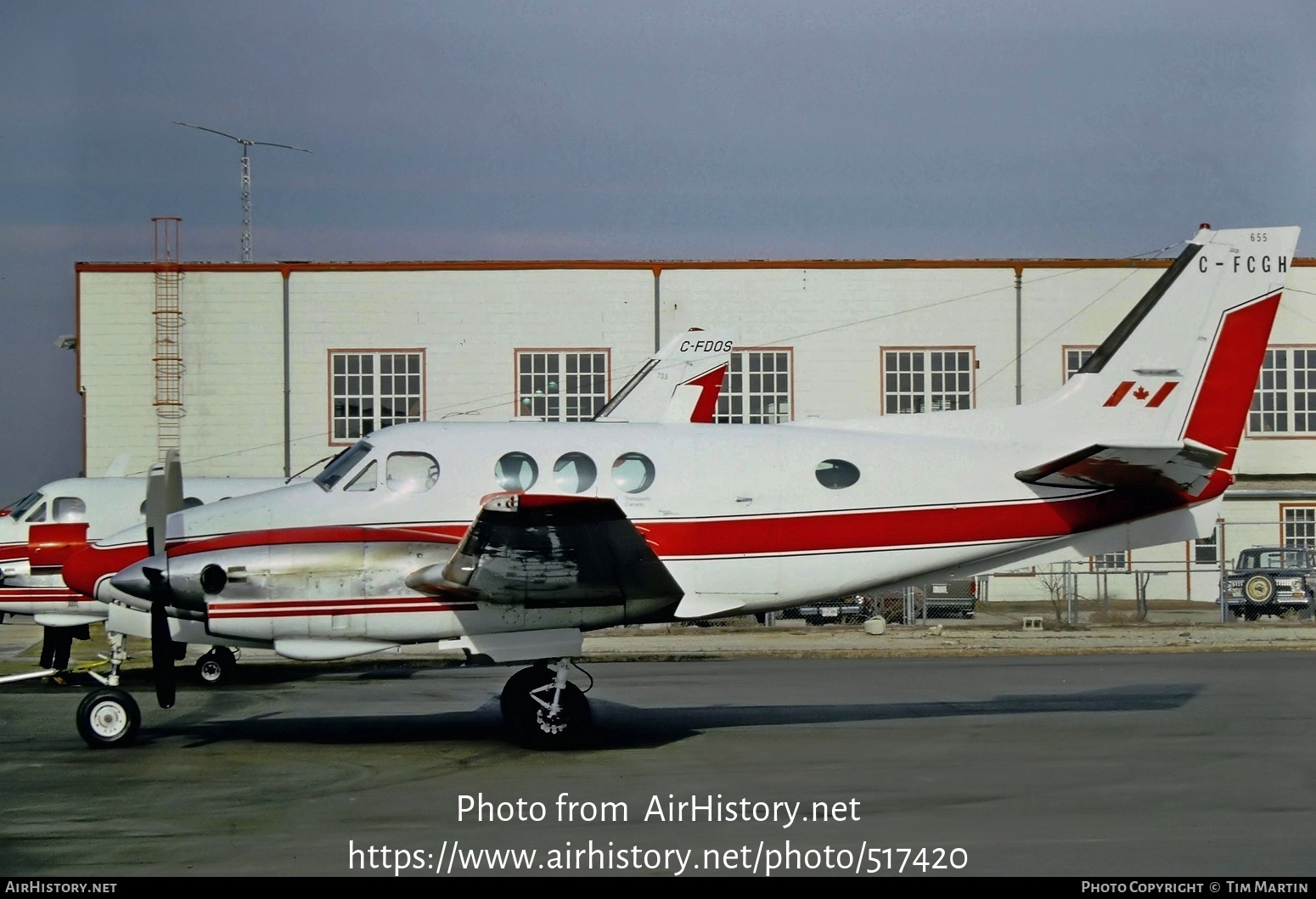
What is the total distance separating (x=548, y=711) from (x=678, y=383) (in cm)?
1169

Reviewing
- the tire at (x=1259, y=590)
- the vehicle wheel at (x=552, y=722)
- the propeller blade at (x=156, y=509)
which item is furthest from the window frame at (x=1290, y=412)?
the propeller blade at (x=156, y=509)

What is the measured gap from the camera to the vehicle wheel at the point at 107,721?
38.6 feet

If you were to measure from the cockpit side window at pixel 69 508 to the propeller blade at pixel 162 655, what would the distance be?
679 cm

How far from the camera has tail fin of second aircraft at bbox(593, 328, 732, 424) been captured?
22.8m

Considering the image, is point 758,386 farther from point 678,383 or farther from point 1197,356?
point 1197,356

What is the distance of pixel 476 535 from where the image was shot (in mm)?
10867

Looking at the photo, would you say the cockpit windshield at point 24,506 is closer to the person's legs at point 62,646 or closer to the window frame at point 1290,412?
the person's legs at point 62,646

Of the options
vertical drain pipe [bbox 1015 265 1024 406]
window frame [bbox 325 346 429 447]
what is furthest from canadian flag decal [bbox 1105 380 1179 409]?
window frame [bbox 325 346 429 447]

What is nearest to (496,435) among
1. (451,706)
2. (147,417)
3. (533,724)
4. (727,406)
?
(533,724)

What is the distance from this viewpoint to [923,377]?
34.3 m

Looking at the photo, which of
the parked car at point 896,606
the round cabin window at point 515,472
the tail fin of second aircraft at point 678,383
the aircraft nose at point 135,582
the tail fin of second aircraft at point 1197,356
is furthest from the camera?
the parked car at point 896,606

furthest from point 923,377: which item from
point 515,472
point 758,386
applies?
point 515,472

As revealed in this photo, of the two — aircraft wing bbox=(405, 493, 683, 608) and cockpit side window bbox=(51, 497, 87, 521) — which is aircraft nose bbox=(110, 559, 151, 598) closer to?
aircraft wing bbox=(405, 493, 683, 608)
